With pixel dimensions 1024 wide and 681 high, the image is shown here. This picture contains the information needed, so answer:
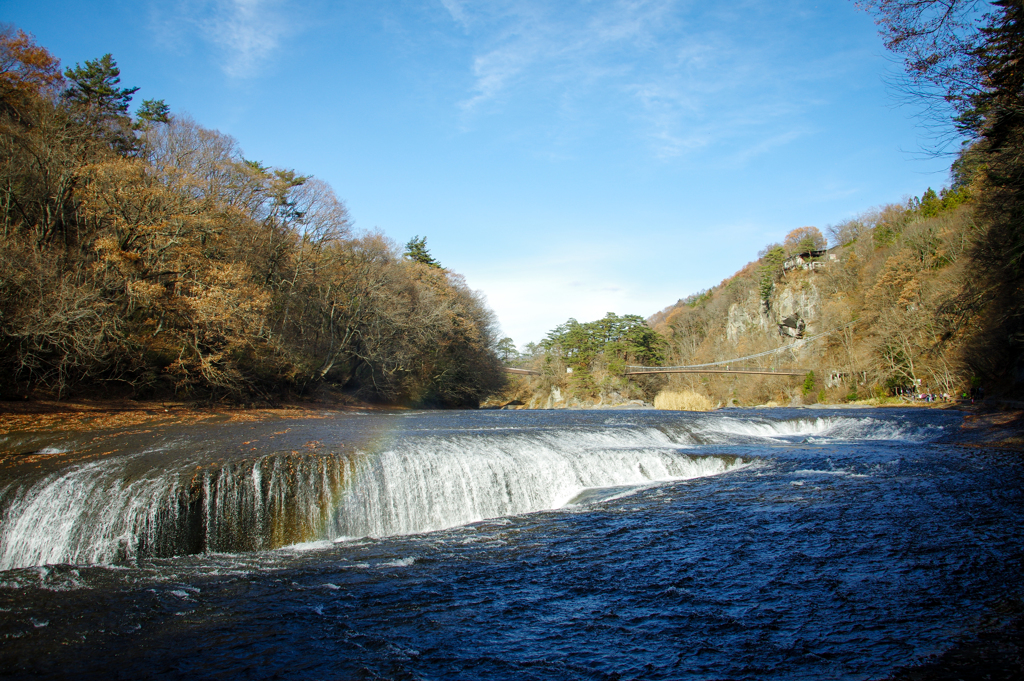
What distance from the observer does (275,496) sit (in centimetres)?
970

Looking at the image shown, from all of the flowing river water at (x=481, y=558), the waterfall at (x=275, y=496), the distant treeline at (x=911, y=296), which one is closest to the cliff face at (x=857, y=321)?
the distant treeline at (x=911, y=296)

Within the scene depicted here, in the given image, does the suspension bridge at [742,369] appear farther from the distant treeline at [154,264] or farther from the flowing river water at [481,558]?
the flowing river water at [481,558]

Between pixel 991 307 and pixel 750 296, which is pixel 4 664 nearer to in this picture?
pixel 991 307

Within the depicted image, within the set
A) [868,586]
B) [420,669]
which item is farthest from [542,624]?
[868,586]

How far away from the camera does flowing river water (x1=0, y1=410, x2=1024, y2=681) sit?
5.05 metres

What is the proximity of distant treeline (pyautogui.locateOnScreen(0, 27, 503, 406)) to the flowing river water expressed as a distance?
6.63 meters

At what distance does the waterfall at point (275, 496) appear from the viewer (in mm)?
8500

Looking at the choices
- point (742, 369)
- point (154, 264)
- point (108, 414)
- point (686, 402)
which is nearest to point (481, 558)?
point (108, 414)

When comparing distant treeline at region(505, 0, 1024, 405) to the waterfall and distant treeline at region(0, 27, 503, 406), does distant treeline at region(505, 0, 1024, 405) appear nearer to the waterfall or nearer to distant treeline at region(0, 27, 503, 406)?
the waterfall

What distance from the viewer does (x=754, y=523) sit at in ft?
29.6

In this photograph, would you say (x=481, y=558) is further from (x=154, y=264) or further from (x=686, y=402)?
(x=686, y=402)

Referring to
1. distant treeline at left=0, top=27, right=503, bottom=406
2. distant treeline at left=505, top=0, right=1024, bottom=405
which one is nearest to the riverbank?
distant treeline at left=0, top=27, right=503, bottom=406

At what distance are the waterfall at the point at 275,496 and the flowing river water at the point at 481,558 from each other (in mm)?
38

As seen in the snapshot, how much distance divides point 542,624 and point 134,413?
17.9m
